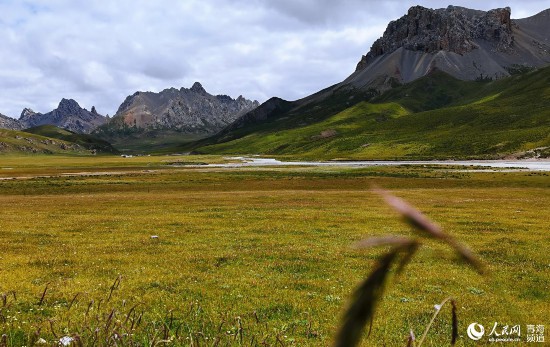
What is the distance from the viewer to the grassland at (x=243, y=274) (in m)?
11.6

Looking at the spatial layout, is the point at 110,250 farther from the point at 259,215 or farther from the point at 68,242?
the point at 259,215

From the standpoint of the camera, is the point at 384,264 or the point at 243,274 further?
the point at 243,274

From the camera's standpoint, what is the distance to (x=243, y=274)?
20.0m

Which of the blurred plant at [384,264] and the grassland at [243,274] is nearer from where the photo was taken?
the blurred plant at [384,264]

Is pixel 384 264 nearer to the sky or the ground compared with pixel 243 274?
nearer to the sky

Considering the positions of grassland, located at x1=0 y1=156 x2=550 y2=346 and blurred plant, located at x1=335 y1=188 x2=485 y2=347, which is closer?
blurred plant, located at x1=335 y1=188 x2=485 y2=347

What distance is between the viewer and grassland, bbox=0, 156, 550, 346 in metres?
11.6

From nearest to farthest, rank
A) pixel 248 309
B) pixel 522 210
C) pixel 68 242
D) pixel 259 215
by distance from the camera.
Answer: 1. pixel 248 309
2. pixel 68 242
3. pixel 259 215
4. pixel 522 210

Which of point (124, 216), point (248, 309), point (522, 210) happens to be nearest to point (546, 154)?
point (522, 210)

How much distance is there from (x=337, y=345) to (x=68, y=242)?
105ft

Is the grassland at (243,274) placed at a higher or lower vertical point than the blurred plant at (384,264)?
lower

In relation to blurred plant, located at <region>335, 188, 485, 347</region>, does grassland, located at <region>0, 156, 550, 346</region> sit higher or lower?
lower

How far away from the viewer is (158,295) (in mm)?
16266

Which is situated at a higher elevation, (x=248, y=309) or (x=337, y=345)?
(x=337, y=345)
